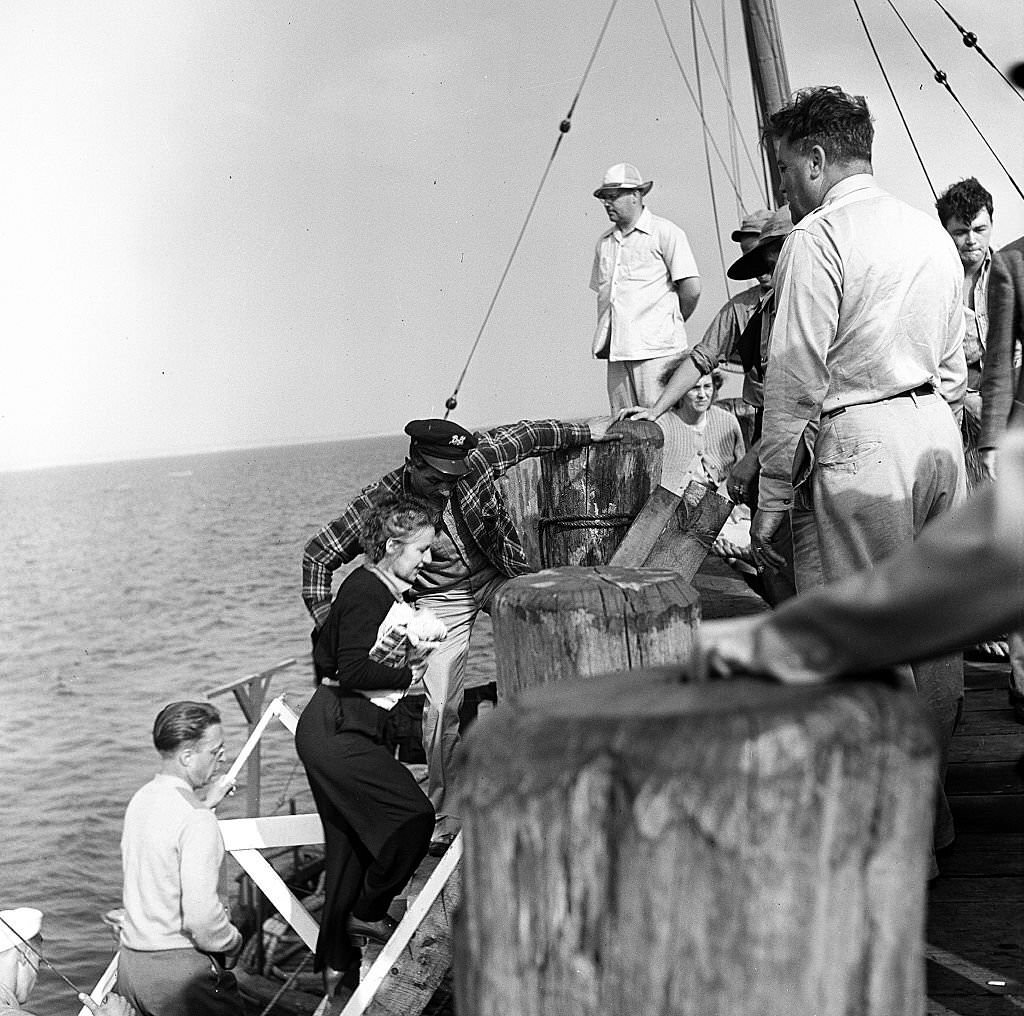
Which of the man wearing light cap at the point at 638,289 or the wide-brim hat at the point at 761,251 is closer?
the wide-brim hat at the point at 761,251

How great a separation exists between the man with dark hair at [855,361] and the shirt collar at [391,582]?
51.3 inches

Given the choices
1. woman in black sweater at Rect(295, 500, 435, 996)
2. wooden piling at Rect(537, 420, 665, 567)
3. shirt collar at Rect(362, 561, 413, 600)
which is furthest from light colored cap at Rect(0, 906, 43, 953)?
wooden piling at Rect(537, 420, 665, 567)

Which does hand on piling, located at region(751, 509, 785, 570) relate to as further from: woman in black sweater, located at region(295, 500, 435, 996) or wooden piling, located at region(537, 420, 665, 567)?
wooden piling, located at region(537, 420, 665, 567)

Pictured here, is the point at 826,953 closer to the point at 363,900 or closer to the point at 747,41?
the point at 363,900

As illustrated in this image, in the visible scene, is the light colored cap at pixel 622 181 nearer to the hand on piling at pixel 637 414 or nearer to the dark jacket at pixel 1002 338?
the hand on piling at pixel 637 414

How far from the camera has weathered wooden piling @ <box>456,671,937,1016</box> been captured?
1.28 meters

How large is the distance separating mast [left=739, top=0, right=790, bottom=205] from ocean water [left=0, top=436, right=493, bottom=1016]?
7.41m

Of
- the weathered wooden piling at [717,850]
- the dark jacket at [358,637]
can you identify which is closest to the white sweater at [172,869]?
the dark jacket at [358,637]

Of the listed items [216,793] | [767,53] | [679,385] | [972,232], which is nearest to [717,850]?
[216,793]

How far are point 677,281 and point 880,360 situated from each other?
3.79 metres

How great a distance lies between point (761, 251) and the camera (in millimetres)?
5145

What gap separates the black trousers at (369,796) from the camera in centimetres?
457

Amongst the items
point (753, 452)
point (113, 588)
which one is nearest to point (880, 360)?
point (753, 452)

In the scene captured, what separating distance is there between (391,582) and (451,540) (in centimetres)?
61
